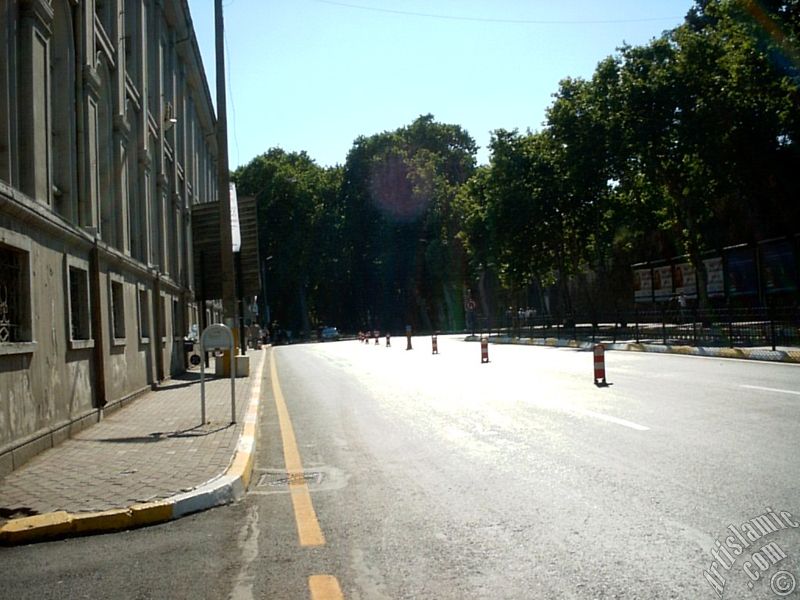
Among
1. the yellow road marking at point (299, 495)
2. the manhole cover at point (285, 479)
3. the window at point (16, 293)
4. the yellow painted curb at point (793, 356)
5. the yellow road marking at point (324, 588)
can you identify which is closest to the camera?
the yellow road marking at point (324, 588)

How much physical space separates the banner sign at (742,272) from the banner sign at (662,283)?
5224 millimetres

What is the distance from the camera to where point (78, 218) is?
519 inches

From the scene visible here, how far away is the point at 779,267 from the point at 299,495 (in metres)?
35.0

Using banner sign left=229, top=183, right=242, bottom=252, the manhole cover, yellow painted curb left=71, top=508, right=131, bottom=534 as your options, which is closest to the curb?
banner sign left=229, top=183, right=242, bottom=252

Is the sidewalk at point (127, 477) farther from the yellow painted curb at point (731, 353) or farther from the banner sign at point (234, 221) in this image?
the yellow painted curb at point (731, 353)

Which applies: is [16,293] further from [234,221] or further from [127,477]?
[234,221]

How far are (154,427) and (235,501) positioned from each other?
5079mm

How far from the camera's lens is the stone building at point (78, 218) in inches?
372

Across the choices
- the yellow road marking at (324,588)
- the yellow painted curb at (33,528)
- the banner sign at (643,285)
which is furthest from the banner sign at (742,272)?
the yellow road marking at (324,588)

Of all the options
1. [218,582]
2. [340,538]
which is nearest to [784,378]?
[340,538]

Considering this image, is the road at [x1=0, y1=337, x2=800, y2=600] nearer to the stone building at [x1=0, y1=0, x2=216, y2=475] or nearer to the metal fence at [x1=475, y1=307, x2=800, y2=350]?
the stone building at [x1=0, y1=0, x2=216, y2=475]

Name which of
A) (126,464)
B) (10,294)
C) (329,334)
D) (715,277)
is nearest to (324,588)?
(126,464)

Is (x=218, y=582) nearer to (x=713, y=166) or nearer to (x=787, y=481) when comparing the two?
(x=787, y=481)

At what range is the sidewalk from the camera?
6.44m
